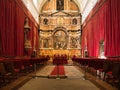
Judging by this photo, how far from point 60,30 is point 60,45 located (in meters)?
2.32

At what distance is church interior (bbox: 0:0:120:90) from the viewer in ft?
33.4

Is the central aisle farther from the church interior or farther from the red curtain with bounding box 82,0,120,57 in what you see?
the red curtain with bounding box 82,0,120,57

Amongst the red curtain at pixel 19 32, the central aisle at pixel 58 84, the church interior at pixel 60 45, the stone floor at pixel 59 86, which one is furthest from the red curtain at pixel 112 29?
the red curtain at pixel 19 32

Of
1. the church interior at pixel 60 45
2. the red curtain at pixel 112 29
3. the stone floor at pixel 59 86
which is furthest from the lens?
the red curtain at pixel 112 29

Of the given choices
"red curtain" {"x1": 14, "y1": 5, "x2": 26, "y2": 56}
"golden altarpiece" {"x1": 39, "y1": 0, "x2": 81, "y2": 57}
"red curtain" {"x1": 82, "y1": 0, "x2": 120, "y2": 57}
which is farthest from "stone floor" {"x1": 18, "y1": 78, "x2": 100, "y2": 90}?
"golden altarpiece" {"x1": 39, "y1": 0, "x2": 81, "y2": 57}

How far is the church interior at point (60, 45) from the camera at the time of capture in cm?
1018

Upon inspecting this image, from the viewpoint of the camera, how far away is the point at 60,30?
125ft

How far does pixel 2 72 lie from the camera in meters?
9.23

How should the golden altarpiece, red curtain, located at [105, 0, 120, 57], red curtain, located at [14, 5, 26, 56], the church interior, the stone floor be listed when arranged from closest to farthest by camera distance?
the stone floor < the church interior < red curtain, located at [105, 0, 120, 57] < red curtain, located at [14, 5, 26, 56] < the golden altarpiece

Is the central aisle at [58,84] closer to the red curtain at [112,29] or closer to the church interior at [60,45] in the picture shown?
the church interior at [60,45]

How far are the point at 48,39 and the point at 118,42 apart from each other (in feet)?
75.6

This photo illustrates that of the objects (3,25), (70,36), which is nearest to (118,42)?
(3,25)

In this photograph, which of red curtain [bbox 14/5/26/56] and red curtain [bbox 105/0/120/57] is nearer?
red curtain [bbox 105/0/120/57]

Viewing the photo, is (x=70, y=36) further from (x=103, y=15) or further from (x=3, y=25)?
(x=3, y=25)
